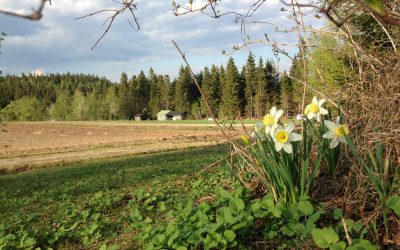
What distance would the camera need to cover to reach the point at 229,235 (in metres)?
2.26

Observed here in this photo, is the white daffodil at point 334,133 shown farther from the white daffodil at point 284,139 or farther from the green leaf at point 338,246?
the green leaf at point 338,246

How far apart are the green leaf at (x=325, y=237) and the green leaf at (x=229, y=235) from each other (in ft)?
1.50

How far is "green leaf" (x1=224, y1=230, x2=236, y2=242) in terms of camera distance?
224 cm

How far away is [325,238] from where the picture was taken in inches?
80.2

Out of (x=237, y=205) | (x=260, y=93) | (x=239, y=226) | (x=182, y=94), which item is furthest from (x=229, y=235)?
(x=182, y=94)

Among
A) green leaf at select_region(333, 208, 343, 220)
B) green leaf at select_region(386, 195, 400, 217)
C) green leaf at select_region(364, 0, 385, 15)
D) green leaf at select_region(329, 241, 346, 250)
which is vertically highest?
green leaf at select_region(364, 0, 385, 15)

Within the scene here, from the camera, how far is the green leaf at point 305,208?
2370 mm

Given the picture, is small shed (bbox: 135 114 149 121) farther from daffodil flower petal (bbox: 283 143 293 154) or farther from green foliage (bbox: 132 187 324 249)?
daffodil flower petal (bbox: 283 143 293 154)

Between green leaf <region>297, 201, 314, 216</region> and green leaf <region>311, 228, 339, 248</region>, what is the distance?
304 mm

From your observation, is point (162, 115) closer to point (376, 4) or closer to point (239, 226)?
point (239, 226)

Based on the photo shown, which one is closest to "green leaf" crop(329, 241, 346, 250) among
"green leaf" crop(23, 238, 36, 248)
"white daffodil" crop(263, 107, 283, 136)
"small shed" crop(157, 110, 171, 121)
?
"white daffodil" crop(263, 107, 283, 136)

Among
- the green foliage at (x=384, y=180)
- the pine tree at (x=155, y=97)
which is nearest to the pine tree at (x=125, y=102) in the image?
the pine tree at (x=155, y=97)

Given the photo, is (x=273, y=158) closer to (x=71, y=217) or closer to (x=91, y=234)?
(x=91, y=234)

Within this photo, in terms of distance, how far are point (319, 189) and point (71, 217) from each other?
2635 mm
